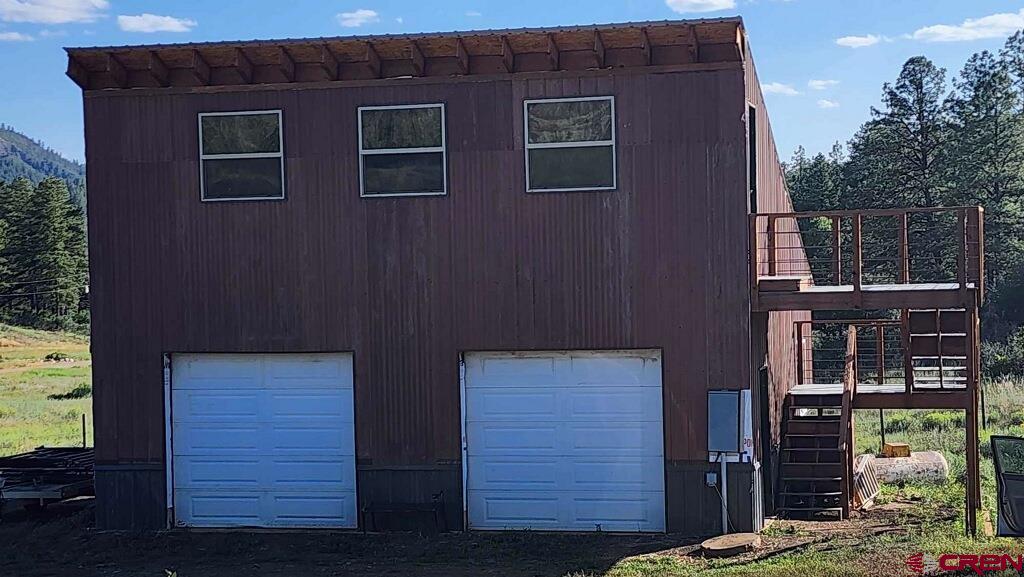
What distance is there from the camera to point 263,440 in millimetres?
14977

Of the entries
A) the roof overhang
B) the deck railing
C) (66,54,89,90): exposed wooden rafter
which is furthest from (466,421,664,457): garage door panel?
(66,54,89,90): exposed wooden rafter

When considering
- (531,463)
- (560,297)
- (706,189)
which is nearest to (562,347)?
(560,297)

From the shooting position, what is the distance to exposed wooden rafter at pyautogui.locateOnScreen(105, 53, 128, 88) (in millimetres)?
14648

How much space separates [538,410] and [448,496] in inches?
59.0

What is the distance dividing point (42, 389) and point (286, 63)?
99.4 feet

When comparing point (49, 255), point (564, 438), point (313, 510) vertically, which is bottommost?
point (313, 510)

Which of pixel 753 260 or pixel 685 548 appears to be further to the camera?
pixel 753 260

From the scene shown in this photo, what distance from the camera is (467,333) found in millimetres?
14336

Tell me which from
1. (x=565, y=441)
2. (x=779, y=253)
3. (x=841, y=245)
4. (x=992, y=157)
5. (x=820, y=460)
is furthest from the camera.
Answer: (x=992, y=157)

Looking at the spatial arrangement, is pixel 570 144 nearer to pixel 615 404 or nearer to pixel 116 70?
pixel 615 404

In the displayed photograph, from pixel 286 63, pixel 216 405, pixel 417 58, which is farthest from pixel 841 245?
pixel 216 405

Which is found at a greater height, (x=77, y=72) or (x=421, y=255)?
(x=77, y=72)

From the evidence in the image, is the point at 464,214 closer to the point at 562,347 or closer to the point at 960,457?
the point at 562,347

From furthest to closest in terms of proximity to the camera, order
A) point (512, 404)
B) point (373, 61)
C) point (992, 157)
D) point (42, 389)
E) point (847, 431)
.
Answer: point (992, 157) → point (42, 389) → point (847, 431) → point (512, 404) → point (373, 61)
